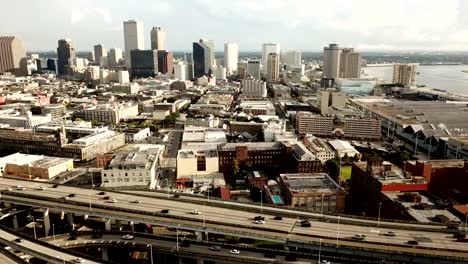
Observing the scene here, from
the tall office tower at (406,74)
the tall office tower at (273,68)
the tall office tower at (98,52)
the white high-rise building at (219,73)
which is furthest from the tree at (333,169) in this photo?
the tall office tower at (98,52)

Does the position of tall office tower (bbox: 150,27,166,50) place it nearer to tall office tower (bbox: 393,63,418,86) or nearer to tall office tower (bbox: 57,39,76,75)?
tall office tower (bbox: 57,39,76,75)

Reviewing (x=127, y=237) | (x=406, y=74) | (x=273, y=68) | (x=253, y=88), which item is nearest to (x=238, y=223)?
(x=127, y=237)

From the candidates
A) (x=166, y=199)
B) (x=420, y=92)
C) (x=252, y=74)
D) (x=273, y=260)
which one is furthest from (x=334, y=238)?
(x=252, y=74)

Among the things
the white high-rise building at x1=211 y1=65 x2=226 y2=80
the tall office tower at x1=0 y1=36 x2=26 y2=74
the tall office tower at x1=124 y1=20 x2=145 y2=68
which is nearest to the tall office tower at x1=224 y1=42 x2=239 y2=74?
the white high-rise building at x1=211 y1=65 x2=226 y2=80

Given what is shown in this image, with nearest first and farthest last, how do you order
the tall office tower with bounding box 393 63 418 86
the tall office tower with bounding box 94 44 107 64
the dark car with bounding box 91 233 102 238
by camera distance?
the dark car with bounding box 91 233 102 238, the tall office tower with bounding box 393 63 418 86, the tall office tower with bounding box 94 44 107 64

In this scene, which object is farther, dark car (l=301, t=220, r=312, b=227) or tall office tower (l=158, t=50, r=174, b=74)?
tall office tower (l=158, t=50, r=174, b=74)

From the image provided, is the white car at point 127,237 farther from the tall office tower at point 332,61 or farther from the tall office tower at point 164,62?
the tall office tower at point 164,62

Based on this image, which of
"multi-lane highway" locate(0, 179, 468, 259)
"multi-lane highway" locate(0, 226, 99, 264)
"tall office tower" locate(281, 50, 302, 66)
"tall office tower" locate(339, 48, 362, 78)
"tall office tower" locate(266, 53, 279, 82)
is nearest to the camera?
"multi-lane highway" locate(0, 226, 99, 264)
